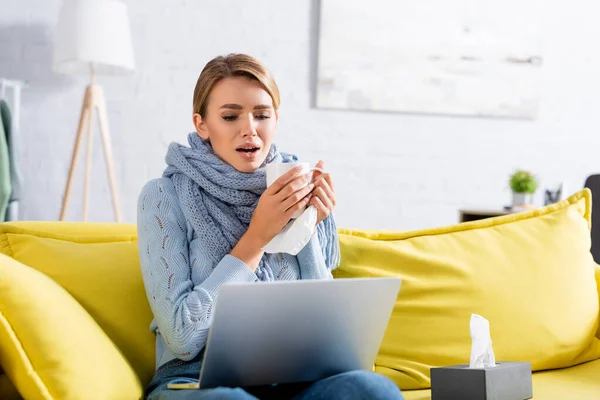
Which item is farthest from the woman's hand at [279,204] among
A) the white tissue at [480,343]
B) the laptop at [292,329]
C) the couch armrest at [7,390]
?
the couch armrest at [7,390]

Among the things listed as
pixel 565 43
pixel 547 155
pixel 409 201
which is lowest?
pixel 409 201

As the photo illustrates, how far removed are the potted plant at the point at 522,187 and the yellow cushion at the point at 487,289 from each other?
1384 millimetres

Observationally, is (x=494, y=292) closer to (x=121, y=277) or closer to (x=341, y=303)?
(x=341, y=303)

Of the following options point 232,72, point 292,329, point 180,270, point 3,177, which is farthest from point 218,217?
point 3,177

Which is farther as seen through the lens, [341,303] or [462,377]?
[462,377]

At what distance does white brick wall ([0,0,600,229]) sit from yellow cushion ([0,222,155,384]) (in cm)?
208

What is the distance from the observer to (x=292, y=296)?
1111 mm

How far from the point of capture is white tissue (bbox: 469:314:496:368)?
1341 millimetres

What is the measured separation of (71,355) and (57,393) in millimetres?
66

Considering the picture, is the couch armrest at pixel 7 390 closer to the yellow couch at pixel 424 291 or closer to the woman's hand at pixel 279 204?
the yellow couch at pixel 424 291

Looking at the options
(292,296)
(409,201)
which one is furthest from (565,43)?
(292,296)

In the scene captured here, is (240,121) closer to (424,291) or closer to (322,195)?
(322,195)

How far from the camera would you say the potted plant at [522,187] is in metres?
3.17

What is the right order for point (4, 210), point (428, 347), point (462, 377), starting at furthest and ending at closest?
point (4, 210), point (428, 347), point (462, 377)
